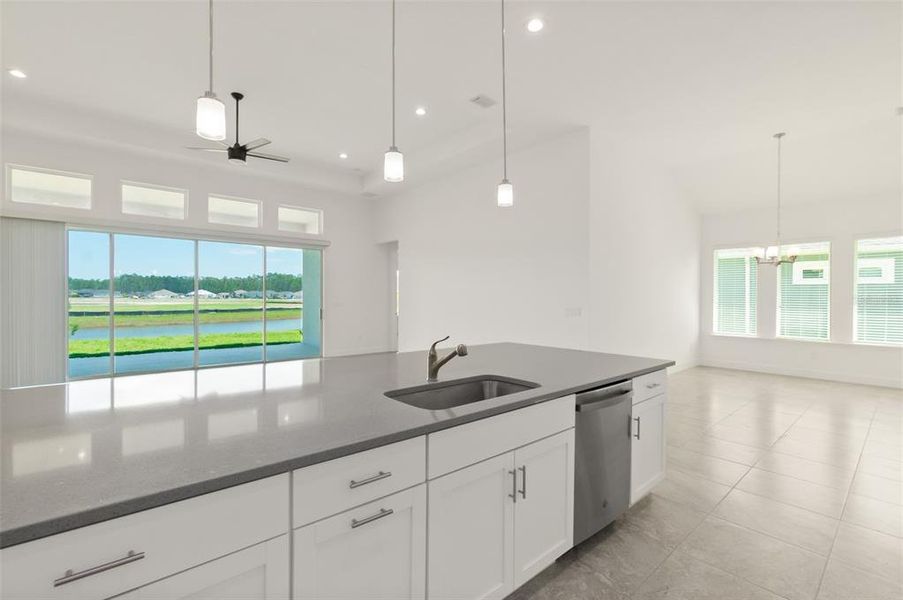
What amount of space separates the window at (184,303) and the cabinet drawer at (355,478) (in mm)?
6560

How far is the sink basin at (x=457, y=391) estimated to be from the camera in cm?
181

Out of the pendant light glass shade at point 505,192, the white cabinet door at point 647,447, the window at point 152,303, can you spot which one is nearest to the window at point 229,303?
the window at point 152,303

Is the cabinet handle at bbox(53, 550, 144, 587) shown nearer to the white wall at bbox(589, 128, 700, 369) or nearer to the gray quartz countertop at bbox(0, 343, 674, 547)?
the gray quartz countertop at bbox(0, 343, 674, 547)

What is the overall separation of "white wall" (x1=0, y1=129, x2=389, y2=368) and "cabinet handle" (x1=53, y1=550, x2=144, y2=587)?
6556 mm

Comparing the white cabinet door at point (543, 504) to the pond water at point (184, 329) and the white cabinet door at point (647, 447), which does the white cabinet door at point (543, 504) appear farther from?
the pond water at point (184, 329)

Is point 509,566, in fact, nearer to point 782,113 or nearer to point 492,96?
point 492,96

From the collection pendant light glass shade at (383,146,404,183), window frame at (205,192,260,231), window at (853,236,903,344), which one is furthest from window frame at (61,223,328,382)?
window at (853,236,903,344)

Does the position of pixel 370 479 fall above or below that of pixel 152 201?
below

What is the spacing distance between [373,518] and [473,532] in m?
0.48

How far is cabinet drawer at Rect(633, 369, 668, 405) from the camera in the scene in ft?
7.31

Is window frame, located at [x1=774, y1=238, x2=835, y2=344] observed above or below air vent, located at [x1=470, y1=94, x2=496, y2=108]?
below

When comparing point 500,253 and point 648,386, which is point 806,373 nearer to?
point 500,253

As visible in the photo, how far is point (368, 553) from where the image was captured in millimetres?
1170

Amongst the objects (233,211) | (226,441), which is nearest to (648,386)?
(226,441)
